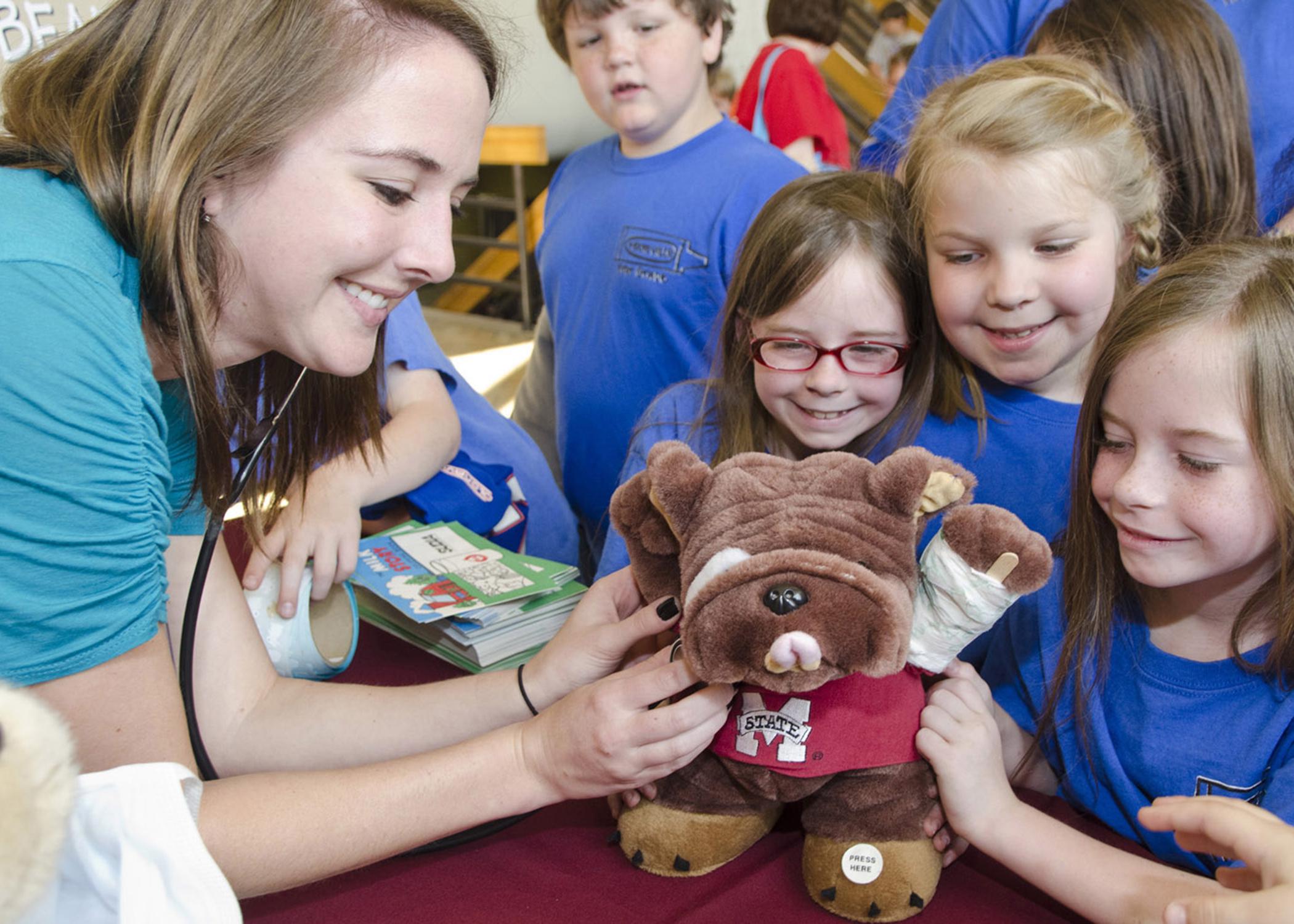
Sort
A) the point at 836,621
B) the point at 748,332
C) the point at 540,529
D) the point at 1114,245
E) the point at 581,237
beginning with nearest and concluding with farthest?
1. the point at 836,621
2. the point at 1114,245
3. the point at 748,332
4. the point at 540,529
5. the point at 581,237

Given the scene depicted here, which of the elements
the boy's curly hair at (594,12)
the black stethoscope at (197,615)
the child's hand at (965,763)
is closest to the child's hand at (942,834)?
the child's hand at (965,763)

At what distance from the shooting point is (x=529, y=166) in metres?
6.29

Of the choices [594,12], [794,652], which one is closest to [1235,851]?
[794,652]

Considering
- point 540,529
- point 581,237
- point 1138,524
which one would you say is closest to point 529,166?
point 581,237

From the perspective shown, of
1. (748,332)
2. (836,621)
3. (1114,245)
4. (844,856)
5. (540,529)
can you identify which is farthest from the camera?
(540,529)

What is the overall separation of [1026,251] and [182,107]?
946mm

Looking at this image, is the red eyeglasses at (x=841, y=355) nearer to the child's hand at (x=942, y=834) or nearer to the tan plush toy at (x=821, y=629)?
the tan plush toy at (x=821, y=629)

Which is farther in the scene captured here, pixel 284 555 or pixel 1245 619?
pixel 284 555

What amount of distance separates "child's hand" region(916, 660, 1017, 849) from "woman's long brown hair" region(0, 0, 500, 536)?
0.76 m

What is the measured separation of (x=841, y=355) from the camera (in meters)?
1.30

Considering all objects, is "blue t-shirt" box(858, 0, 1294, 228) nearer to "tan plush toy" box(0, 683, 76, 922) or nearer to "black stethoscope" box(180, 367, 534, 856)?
"black stethoscope" box(180, 367, 534, 856)

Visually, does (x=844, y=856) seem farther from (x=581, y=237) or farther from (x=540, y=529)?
(x=581, y=237)

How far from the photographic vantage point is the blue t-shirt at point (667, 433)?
1440 mm

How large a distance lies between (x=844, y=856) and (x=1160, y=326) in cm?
58
